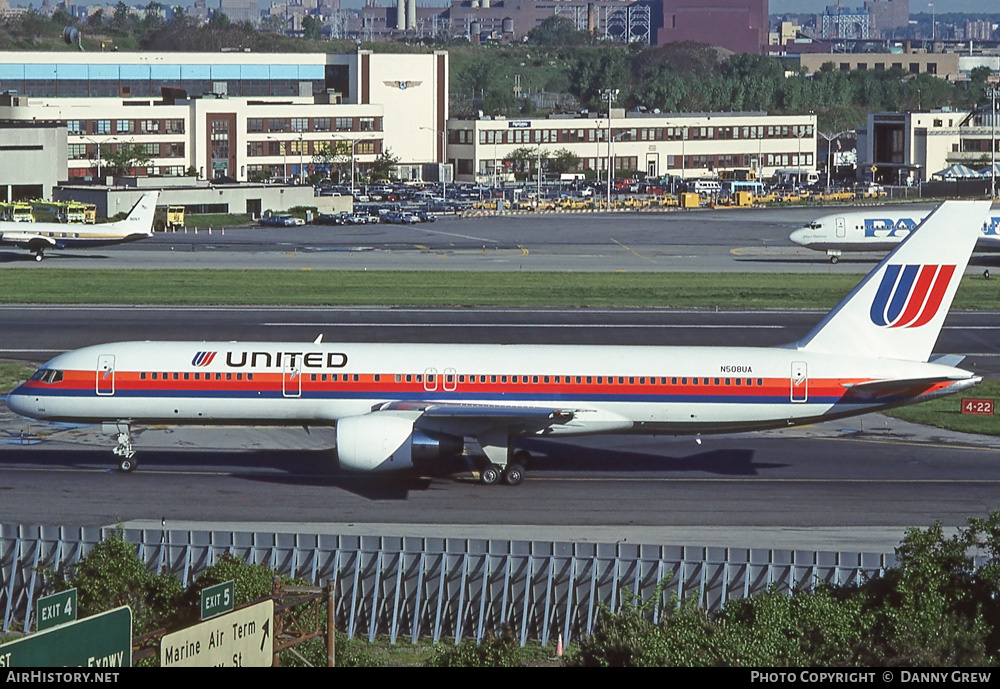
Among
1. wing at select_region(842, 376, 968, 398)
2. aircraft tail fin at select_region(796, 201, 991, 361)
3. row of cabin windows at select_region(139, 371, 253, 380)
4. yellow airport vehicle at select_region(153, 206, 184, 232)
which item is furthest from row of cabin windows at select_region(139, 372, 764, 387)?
yellow airport vehicle at select_region(153, 206, 184, 232)

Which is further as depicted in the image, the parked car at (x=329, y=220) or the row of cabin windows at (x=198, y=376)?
the parked car at (x=329, y=220)

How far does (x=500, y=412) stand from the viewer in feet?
134

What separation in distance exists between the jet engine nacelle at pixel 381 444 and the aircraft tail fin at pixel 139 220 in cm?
7593

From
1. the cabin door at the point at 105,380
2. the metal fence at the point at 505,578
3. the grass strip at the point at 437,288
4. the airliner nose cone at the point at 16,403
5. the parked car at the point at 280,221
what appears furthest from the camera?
the parked car at the point at 280,221

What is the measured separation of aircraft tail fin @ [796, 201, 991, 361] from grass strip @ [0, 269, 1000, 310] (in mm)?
41319

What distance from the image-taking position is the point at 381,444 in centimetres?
3994

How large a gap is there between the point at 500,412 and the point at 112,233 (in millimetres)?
77107

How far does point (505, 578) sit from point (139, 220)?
289 ft

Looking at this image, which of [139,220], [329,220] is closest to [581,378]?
[139,220]

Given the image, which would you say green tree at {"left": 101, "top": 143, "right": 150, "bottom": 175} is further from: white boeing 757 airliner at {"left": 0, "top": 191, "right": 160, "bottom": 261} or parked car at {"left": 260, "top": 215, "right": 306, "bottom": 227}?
white boeing 757 airliner at {"left": 0, "top": 191, "right": 160, "bottom": 261}

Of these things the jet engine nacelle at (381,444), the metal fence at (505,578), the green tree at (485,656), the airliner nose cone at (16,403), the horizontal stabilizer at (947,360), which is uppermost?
the horizontal stabilizer at (947,360)

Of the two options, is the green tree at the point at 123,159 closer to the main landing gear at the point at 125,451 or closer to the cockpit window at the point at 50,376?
the cockpit window at the point at 50,376

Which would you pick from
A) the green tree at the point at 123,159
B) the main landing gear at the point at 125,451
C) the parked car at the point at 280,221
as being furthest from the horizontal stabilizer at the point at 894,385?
the green tree at the point at 123,159

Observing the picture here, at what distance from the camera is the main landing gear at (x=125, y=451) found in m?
43.3
